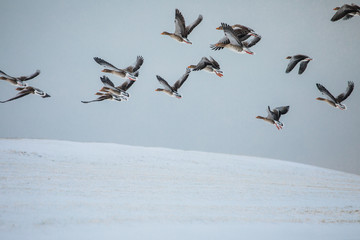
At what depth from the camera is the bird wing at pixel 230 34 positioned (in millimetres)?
9664

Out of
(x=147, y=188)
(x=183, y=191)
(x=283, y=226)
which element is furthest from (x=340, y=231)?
(x=147, y=188)

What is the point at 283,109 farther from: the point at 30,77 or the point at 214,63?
the point at 30,77

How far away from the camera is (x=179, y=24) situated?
408 inches

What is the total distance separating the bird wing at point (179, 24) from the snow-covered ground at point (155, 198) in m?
4.95

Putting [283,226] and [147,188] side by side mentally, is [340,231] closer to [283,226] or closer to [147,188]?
[283,226]

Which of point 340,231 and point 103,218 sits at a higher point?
point 103,218

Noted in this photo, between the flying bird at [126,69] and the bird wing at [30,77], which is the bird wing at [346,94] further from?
the bird wing at [30,77]

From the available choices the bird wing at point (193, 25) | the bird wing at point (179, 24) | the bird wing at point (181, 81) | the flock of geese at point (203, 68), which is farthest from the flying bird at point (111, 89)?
the bird wing at point (193, 25)

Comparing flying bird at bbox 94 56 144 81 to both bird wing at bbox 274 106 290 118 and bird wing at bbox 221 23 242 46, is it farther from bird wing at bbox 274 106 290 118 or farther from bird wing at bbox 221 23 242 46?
bird wing at bbox 274 106 290 118

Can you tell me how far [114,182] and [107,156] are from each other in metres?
5.09

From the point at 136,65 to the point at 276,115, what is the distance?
198 inches

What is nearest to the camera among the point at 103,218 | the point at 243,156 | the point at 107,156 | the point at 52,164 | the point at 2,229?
the point at 2,229

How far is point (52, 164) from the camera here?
1444 cm

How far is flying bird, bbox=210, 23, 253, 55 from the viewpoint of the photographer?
973 cm
